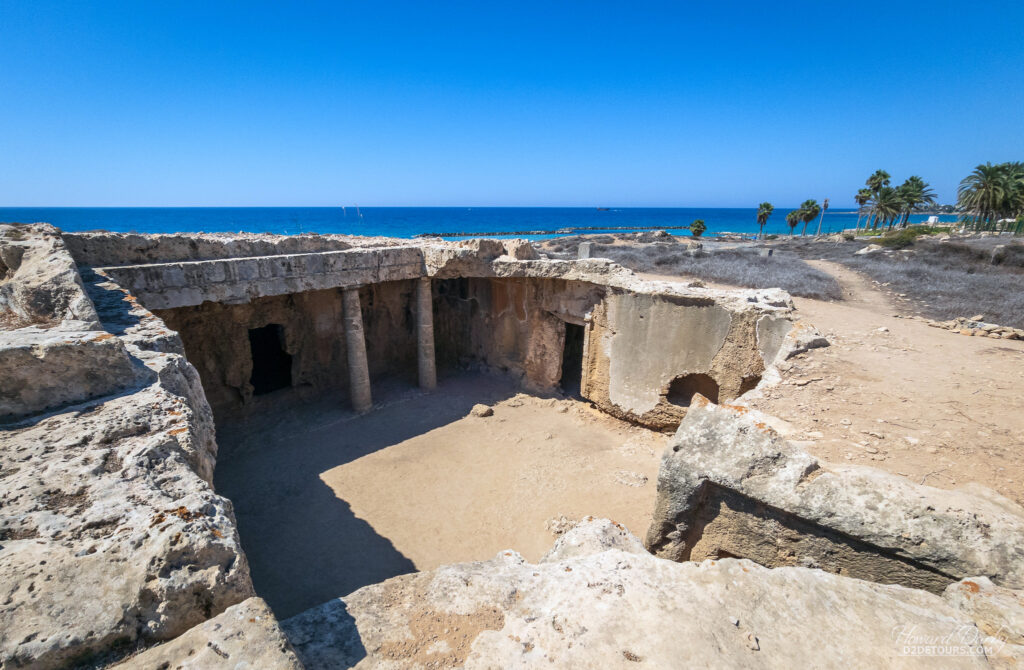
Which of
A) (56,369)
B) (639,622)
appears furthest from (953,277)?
(56,369)

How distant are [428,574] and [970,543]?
3.96m

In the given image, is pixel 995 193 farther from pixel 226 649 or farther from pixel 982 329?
pixel 226 649

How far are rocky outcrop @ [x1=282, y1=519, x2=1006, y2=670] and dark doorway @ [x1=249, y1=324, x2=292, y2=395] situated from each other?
1061 centimetres

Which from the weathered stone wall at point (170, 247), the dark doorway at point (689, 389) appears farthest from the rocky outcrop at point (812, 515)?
the weathered stone wall at point (170, 247)

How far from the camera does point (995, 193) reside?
118 feet

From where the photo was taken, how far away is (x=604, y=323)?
35.8 feet

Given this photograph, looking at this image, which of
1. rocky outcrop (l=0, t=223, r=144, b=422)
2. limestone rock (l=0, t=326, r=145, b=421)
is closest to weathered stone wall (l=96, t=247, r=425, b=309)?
rocky outcrop (l=0, t=223, r=144, b=422)

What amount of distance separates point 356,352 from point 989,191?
50059mm

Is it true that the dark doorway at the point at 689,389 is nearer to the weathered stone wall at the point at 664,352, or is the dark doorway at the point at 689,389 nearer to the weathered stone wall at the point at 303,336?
the weathered stone wall at the point at 664,352

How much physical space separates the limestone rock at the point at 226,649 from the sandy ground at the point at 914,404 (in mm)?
4832

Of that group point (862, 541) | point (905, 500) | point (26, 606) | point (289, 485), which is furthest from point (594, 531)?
point (289, 485)

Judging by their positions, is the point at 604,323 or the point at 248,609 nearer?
the point at 248,609

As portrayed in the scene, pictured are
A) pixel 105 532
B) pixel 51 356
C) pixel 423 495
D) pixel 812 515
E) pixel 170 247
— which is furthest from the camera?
pixel 170 247

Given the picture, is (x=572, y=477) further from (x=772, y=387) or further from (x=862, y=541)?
(x=862, y=541)
